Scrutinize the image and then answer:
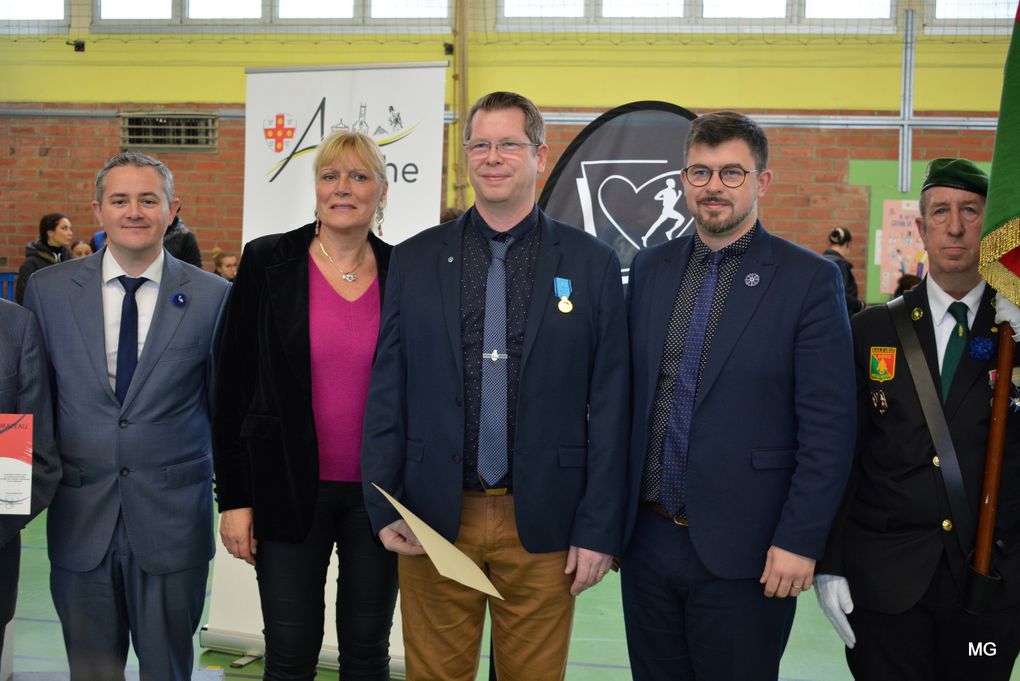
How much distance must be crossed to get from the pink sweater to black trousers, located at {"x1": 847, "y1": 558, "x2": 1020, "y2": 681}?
1197mm

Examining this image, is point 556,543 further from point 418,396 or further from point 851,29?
point 851,29

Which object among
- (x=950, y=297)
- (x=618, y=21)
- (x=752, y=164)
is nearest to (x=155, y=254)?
(x=752, y=164)

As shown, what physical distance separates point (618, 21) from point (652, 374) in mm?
6567

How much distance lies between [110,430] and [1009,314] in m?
2.03

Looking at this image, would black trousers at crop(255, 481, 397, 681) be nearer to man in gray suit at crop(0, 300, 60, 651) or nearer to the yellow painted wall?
man in gray suit at crop(0, 300, 60, 651)

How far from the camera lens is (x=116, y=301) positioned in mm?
2387

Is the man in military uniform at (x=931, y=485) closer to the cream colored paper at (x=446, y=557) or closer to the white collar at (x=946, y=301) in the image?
the white collar at (x=946, y=301)

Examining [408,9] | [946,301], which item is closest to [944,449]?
[946,301]

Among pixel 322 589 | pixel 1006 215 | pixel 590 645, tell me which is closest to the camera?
pixel 1006 215

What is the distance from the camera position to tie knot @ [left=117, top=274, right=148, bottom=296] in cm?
238

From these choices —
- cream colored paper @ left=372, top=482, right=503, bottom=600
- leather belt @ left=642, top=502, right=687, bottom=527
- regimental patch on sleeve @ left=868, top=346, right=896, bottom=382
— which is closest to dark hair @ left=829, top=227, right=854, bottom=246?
regimental patch on sleeve @ left=868, top=346, right=896, bottom=382

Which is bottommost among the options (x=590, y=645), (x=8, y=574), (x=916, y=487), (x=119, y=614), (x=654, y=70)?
(x=590, y=645)

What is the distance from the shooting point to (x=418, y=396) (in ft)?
7.09

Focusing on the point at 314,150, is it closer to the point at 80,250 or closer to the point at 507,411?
the point at 507,411
